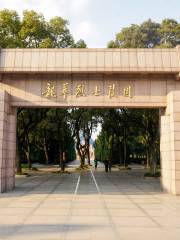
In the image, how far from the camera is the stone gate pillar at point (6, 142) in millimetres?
13172

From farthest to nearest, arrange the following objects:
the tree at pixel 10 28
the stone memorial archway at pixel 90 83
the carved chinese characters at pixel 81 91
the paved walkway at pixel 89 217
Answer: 1. the tree at pixel 10 28
2. the carved chinese characters at pixel 81 91
3. the stone memorial archway at pixel 90 83
4. the paved walkway at pixel 89 217

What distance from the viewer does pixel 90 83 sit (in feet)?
45.6

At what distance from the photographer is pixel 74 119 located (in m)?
31.2

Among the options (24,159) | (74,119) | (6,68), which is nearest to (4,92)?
(6,68)

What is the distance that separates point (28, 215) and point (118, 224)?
229cm

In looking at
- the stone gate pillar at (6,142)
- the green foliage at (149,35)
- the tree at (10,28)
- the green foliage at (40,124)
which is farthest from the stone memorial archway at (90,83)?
the green foliage at (149,35)

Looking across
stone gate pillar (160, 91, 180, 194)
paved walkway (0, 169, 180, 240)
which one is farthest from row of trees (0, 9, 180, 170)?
paved walkway (0, 169, 180, 240)

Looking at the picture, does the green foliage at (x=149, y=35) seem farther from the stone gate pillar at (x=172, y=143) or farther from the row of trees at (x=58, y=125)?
the stone gate pillar at (x=172, y=143)

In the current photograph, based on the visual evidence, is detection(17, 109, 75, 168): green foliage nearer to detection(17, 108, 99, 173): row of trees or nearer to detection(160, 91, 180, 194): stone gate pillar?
detection(17, 108, 99, 173): row of trees

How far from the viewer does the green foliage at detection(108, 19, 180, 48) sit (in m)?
36.0

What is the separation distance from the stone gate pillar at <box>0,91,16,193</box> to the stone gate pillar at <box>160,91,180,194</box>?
6169mm

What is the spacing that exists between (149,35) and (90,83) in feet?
112

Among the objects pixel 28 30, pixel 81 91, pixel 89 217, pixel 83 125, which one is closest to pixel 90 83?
pixel 81 91

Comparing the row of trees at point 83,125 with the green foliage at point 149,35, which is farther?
the green foliage at point 149,35
